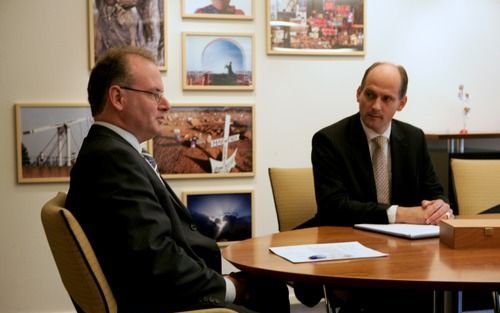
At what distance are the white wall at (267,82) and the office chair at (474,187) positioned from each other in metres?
1.20

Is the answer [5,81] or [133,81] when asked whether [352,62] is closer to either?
[5,81]

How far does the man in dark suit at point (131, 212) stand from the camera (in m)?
1.73

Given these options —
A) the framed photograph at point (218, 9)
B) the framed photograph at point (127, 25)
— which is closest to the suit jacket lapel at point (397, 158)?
the framed photograph at point (218, 9)

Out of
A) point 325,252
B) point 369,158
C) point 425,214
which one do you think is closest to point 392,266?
point 325,252

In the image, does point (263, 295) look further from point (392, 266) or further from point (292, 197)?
point (292, 197)

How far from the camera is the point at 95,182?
177cm

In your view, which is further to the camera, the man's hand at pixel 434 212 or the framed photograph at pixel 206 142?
the framed photograph at pixel 206 142

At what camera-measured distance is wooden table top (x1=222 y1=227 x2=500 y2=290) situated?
1.68 meters

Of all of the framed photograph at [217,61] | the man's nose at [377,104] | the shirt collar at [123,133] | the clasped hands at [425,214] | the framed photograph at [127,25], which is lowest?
the clasped hands at [425,214]

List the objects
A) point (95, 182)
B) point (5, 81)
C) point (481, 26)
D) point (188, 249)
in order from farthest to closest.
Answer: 1. point (481, 26)
2. point (5, 81)
3. point (188, 249)
4. point (95, 182)

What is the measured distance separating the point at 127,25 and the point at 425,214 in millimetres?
2410

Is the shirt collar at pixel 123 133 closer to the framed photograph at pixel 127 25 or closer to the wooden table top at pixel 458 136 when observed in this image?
the framed photograph at pixel 127 25

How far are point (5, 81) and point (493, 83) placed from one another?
3492 mm

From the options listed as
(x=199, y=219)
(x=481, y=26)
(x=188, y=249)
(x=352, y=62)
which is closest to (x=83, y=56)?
(x=199, y=219)
